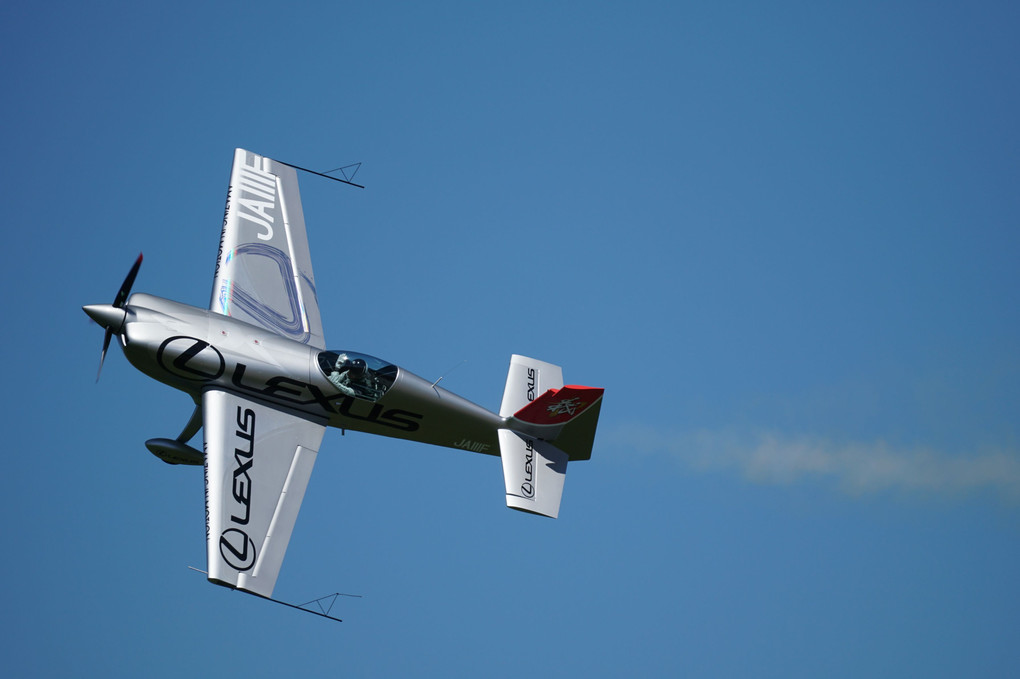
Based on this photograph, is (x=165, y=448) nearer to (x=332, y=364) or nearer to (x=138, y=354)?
(x=138, y=354)

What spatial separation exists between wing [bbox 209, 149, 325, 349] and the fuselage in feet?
3.59

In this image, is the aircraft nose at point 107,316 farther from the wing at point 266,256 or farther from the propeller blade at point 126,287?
the wing at point 266,256

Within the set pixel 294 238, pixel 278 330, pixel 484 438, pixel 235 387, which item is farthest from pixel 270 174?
Result: pixel 484 438

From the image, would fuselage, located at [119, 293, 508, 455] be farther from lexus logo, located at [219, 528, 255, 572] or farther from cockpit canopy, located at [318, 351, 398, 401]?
lexus logo, located at [219, 528, 255, 572]

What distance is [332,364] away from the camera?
2250 cm

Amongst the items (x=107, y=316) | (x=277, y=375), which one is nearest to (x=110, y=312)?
(x=107, y=316)

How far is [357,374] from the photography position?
22.5 meters

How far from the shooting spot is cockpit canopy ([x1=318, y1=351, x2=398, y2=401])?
73.7 ft

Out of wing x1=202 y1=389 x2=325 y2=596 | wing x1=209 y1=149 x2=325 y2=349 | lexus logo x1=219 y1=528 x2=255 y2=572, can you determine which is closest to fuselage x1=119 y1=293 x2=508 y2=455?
wing x1=202 y1=389 x2=325 y2=596

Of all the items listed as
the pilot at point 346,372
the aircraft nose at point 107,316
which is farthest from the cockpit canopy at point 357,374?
the aircraft nose at point 107,316

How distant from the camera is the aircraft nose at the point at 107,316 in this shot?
21688 millimetres

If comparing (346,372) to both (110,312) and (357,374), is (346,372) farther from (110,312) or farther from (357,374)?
(110,312)

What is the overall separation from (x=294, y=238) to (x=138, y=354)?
4.92m

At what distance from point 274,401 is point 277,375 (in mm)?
536
